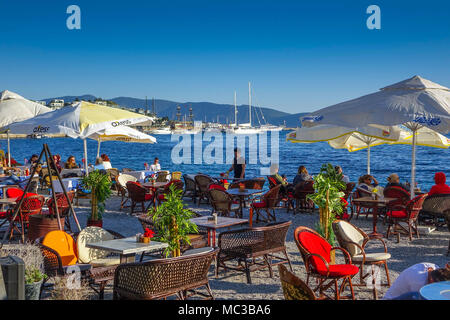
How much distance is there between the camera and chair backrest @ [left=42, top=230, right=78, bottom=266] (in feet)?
19.6

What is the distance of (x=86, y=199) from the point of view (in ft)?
45.3

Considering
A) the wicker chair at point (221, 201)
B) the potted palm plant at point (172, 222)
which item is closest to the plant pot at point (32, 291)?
the potted palm plant at point (172, 222)

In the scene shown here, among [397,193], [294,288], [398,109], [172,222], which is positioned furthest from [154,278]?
[397,193]

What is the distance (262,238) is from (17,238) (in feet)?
16.7

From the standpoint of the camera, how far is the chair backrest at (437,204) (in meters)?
9.26

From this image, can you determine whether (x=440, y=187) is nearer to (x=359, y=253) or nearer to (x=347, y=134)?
(x=347, y=134)

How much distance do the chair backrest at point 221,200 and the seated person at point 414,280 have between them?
617 cm

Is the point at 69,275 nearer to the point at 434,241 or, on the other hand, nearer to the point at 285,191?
the point at 434,241

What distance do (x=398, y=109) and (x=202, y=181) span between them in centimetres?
648

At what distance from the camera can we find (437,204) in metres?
9.34

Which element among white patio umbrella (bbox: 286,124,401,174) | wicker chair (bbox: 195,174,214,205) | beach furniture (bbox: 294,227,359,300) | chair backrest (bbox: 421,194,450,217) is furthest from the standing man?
beach furniture (bbox: 294,227,359,300)

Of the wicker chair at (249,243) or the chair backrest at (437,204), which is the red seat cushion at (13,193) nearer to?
the wicker chair at (249,243)

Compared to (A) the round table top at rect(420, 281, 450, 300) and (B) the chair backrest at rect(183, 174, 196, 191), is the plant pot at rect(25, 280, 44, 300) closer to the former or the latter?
(A) the round table top at rect(420, 281, 450, 300)
